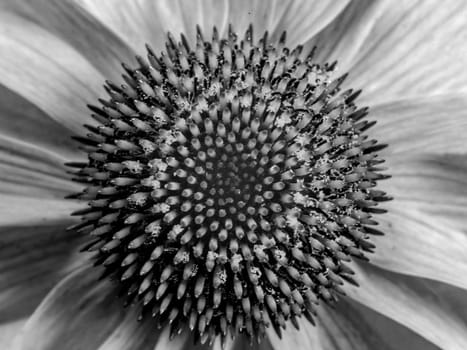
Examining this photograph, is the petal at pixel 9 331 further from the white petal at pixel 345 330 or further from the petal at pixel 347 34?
the petal at pixel 347 34

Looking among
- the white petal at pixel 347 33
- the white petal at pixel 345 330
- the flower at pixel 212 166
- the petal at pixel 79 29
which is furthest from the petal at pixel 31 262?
the white petal at pixel 347 33

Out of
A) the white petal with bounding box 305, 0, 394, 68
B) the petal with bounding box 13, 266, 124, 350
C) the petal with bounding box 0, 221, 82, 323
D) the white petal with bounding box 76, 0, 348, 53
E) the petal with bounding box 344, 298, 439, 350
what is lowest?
the petal with bounding box 344, 298, 439, 350

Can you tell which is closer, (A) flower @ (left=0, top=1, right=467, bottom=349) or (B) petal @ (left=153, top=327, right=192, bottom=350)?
(A) flower @ (left=0, top=1, right=467, bottom=349)

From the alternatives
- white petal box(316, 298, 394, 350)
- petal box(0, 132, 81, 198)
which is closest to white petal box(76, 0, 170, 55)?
petal box(0, 132, 81, 198)

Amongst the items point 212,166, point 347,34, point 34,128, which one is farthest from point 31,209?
point 347,34

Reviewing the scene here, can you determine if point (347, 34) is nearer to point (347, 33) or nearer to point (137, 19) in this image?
point (347, 33)

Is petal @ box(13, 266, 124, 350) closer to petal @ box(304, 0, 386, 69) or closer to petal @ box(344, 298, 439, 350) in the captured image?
petal @ box(344, 298, 439, 350)

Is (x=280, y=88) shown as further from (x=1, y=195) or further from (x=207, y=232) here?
(x=1, y=195)
